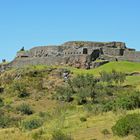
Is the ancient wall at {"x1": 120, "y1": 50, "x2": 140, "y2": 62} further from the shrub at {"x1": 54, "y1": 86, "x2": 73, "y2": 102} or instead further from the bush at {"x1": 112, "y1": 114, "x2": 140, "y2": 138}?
the bush at {"x1": 112, "y1": 114, "x2": 140, "y2": 138}

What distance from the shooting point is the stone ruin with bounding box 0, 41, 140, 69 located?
5628 cm

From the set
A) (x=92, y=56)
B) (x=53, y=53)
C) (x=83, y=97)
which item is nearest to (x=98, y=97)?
(x=83, y=97)

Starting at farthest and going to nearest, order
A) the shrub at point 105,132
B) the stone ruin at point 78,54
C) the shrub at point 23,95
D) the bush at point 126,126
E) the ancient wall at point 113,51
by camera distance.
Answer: the ancient wall at point 113,51 → the stone ruin at point 78,54 → the shrub at point 23,95 → the shrub at point 105,132 → the bush at point 126,126

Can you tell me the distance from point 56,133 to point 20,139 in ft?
8.05

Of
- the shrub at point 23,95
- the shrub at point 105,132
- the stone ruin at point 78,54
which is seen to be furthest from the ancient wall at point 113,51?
the shrub at point 105,132

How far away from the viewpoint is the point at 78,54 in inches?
2250

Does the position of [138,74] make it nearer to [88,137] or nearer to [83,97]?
[83,97]

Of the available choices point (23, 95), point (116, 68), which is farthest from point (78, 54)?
point (23, 95)

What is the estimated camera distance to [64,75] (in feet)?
174

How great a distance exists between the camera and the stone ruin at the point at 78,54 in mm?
56281

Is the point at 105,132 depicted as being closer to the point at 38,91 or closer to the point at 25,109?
the point at 25,109

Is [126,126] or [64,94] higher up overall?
[64,94]

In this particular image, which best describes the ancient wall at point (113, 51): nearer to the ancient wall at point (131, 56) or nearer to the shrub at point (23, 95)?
the ancient wall at point (131, 56)

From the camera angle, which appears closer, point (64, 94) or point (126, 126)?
point (126, 126)
